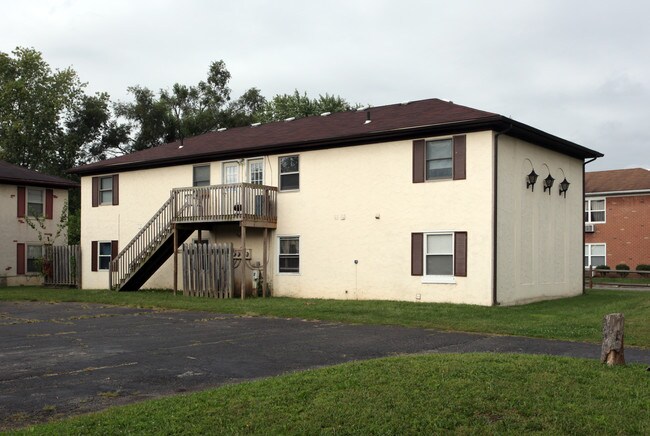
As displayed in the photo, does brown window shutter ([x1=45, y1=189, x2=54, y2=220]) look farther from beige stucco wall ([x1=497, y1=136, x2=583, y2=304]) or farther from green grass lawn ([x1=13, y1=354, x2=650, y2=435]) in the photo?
green grass lawn ([x1=13, y1=354, x2=650, y2=435])

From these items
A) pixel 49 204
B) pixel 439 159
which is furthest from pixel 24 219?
pixel 439 159

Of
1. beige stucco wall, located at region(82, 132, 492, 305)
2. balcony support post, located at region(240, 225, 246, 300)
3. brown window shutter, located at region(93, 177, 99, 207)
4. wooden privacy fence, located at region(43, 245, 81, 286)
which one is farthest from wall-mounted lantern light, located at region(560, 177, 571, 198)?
wooden privacy fence, located at region(43, 245, 81, 286)

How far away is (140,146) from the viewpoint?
56.4 metres

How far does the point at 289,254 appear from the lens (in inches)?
959

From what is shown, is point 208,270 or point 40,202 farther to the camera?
point 40,202

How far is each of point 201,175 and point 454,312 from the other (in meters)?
12.6

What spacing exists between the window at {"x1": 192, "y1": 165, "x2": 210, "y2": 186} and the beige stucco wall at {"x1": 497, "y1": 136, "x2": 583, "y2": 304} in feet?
36.7

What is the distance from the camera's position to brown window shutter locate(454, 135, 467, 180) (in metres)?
20.7

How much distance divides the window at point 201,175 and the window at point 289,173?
344 cm

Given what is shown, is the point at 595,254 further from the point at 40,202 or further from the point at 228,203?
the point at 40,202

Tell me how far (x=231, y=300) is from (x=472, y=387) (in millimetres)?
15167

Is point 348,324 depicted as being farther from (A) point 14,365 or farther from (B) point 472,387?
(B) point 472,387

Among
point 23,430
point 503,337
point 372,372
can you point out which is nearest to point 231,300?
point 503,337

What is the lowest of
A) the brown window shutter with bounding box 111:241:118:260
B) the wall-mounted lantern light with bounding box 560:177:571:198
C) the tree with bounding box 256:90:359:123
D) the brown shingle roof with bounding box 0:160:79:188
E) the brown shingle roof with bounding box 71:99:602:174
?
the brown window shutter with bounding box 111:241:118:260
